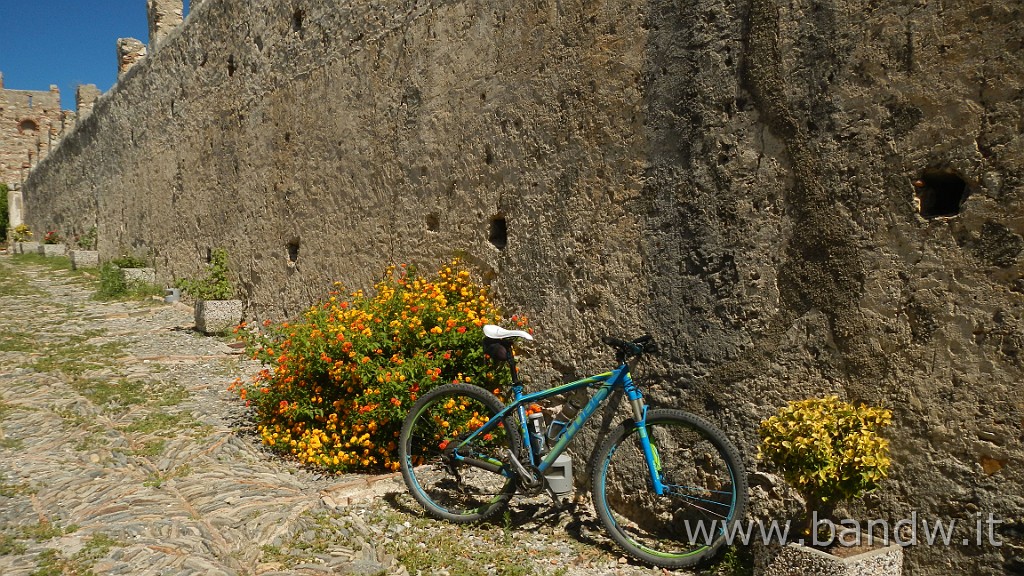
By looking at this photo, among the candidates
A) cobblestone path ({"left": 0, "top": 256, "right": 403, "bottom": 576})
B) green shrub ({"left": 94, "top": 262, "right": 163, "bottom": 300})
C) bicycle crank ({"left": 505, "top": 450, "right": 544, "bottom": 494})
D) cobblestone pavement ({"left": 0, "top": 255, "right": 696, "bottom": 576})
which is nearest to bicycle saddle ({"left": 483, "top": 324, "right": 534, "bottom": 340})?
bicycle crank ({"left": 505, "top": 450, "right": 544, "bottom": 494})

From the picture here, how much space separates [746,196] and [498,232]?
70.2 inches

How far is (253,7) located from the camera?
774 centimetres

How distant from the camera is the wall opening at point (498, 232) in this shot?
4410 millimetres

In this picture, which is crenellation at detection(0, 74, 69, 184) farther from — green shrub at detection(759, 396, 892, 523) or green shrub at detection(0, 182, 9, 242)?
green shrub at detection(759, 396, 892, 523)

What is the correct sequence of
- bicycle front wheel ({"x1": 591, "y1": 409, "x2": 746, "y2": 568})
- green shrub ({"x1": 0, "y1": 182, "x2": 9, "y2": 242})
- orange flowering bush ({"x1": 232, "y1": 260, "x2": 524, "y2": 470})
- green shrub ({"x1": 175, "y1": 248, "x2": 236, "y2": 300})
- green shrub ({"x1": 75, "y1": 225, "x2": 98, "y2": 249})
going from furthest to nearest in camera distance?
green shrub ({"x1": 0, "y1": 182, "x2": 9, "y2": 242}), green shrub ({"x1": 75, "y1": 225, "x2": 98, "y2": 249}), green shrub ({"x1": 175, "y1": 248, "x2": 236, "y2": 300}), orange flowering bush ({"x1": 232, "y1": 260, "x2": 524, "y2": 470}), bicycle front wheel ({"x1": 591, "y1": 409, "x2": 746, "y2": 568})

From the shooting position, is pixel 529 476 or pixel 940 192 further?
pixel 529 476

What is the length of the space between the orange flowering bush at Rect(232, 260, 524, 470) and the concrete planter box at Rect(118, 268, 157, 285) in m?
7.39

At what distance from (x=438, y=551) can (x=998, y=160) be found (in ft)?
8.93

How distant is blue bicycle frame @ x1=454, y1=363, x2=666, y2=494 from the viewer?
313cm

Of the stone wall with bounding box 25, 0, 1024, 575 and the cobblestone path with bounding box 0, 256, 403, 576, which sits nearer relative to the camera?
the stone wall with bounding box 25, 0, 1024, 575

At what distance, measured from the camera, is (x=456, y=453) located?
363cm

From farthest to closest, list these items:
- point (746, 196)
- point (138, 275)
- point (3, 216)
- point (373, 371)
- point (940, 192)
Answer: point (3, 216)
point (138, 275)
point (373, 371)
point (746, 196)
point (940, 192)

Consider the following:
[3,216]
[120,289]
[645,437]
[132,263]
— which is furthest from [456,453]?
[3,216]

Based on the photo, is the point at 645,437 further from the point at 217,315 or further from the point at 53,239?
the point at 53,239
